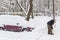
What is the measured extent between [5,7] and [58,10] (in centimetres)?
1811

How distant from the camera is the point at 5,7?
4709 cm

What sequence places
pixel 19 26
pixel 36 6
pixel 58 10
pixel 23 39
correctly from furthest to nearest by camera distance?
pixel 58 10, pixel 36 6, pixel 19 26, pixel 23 39

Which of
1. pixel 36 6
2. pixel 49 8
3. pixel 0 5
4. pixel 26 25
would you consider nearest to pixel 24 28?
pixel 26 25

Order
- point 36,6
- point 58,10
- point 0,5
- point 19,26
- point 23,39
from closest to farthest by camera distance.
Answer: point 23,39
point 19,26
point 0,5
point 36,6
point 58,10

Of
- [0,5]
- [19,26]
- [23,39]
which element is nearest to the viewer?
[23,39]

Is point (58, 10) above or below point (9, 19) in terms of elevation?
below

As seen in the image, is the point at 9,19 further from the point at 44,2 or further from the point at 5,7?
the point at 44,2

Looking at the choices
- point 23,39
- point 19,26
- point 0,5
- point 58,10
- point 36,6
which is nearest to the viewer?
point 23,39

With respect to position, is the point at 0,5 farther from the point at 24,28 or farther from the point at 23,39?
the point at 23,39

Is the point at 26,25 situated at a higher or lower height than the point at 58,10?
higher

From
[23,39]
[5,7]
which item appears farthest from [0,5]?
[23,39]

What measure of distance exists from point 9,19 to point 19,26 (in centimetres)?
133

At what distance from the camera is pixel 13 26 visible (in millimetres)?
19031

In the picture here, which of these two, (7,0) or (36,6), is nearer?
(7,0)
